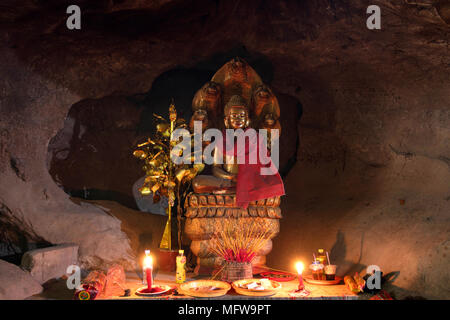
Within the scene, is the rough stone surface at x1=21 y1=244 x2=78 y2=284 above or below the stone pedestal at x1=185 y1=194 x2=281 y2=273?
below

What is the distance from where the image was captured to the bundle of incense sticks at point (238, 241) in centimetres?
349

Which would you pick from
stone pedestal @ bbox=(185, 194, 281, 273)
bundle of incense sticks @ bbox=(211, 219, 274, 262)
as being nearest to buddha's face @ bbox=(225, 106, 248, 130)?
stone pedestal @ bbox=(185, 194, 281, 273)

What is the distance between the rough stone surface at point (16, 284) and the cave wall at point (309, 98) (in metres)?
0.71

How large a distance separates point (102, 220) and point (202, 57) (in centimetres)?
292

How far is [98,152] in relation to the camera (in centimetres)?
563

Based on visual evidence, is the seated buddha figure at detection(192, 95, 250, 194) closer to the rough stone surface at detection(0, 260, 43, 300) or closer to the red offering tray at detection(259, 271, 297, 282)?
the red offering tray at detection(259, 271, 297, 282)

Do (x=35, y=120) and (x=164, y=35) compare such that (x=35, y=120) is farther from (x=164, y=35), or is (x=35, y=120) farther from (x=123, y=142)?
(x=164, y=35)

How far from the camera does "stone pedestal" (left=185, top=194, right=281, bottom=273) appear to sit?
12.8ft

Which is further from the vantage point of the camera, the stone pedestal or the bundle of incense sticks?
the stone pedestal

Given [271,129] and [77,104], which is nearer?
[271,129]

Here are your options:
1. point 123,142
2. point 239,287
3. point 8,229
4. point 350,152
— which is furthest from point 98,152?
point 350,152

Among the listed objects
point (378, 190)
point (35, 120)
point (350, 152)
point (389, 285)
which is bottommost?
point (389, 285)

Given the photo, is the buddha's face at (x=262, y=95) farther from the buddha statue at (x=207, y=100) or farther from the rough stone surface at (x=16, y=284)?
the rough stone surface at (x=16, y=284)

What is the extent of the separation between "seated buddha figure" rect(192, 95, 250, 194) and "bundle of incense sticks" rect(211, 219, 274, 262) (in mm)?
397
